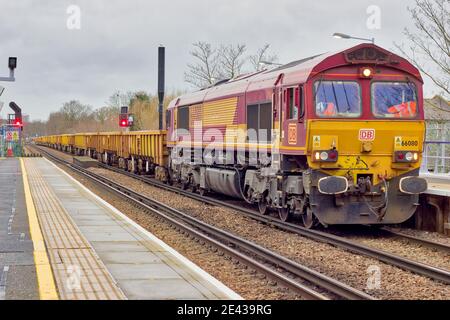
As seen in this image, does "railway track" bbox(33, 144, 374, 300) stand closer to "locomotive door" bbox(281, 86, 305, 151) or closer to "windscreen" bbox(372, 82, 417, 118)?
"locomotive door" bbox(281, 86, 305, 151)

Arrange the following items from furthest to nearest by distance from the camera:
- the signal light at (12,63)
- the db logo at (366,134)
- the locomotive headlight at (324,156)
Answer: the signal light at (12,63)
the db logo at (366,134)
the locomotive headlight at (324,156)

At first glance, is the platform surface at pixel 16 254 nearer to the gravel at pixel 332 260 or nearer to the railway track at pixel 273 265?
the railway track at pixel 273 265

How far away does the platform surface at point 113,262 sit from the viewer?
7887mm

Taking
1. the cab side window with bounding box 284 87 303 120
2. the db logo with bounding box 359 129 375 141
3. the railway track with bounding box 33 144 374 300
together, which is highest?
the cab side window with bounding box 284 87 303 120

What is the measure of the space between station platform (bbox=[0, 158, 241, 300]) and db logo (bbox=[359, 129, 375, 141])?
4.88m

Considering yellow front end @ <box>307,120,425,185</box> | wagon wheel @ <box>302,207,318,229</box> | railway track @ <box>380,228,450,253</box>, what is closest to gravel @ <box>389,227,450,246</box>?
railway track @ <box>380,228,450,253</box>

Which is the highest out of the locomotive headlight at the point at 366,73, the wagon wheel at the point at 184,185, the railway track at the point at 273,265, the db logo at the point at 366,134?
the locomotive headlight at the point at 366,73

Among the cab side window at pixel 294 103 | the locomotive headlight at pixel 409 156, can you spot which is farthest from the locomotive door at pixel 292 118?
the locomotive headlight at pixel 409 156

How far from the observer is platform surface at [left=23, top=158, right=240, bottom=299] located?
7.89m

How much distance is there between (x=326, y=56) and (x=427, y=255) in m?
4.58

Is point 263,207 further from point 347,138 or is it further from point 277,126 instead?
point 347,138

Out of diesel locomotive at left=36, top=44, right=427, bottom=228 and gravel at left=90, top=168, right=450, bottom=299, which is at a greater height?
diesel locomotive at left=36, top=44, right=427, bottom=228
